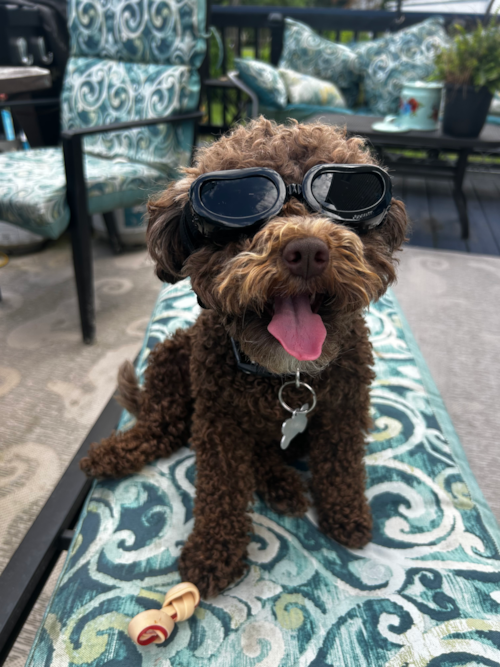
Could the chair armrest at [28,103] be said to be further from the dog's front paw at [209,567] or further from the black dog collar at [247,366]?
the dog's front paw at [209,567]

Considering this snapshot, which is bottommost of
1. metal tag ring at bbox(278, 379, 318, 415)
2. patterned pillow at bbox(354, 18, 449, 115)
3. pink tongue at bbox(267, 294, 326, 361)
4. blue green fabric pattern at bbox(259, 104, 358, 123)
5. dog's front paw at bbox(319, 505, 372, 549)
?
dog's front paw at bbox(319, 505, 372, 549)

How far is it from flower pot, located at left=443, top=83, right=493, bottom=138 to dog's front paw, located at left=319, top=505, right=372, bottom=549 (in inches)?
115

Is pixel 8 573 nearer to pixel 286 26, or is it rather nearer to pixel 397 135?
pixel 397 135

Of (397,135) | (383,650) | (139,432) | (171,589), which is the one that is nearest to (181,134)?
(397,135)

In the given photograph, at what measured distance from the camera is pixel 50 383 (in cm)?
211

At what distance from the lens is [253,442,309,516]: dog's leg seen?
115 centimetres

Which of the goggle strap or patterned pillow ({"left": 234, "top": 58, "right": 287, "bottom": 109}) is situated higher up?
patterned pillow ({"left": 234, "top": 58, "right": 287, "bottom": 109})

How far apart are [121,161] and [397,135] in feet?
6.08

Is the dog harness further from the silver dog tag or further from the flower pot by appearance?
the flower pot

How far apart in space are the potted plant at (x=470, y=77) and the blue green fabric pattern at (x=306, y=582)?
258 cm

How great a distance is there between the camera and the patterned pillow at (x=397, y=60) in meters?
3.90

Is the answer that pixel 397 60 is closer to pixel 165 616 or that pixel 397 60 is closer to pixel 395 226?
pixel 395 226

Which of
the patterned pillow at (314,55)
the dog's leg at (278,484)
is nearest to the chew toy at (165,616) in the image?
the dog's leg at (278,484)

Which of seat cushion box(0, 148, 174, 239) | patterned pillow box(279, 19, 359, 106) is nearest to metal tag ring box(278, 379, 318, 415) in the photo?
seat cushion box(0, 148, 174, 239)
